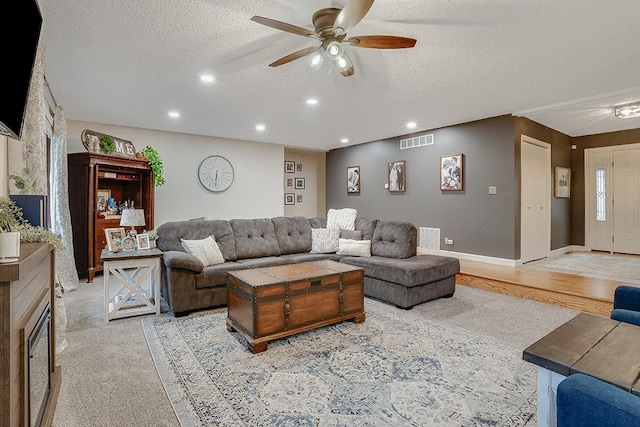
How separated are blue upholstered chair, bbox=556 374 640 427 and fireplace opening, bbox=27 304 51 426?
1.84 metres

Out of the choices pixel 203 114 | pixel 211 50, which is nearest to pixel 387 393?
pixel 211 50

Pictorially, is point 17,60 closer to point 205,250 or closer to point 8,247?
point 8,247

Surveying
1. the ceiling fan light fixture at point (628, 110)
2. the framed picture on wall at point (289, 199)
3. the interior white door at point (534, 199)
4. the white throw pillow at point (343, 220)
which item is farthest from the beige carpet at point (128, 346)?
the framed picture on wall at point (289, 199)

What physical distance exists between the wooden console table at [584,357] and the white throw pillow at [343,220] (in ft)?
11.5

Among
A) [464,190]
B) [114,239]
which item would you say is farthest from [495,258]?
[114,239]

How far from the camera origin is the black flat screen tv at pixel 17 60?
146cm

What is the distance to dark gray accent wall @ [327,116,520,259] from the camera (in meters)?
5.09

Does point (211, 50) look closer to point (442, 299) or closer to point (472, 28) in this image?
point (472, 28)

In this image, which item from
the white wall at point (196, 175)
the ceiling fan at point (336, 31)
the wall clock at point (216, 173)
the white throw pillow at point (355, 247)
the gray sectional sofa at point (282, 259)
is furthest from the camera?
the wall clock at point (216, 173)

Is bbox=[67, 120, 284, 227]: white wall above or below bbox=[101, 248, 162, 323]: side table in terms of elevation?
above

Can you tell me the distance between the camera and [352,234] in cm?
458

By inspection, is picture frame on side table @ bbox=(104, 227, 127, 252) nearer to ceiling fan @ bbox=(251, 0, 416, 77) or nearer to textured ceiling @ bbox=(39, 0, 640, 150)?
textured ceiling @ bbox=(39, 0, 640, 150)

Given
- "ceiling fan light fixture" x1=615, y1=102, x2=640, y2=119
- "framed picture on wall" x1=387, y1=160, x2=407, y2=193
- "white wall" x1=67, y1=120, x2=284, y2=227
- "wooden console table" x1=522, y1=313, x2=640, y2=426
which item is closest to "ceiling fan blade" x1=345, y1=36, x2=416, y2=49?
"wooden console table" x1=522, y1=313, x2=640, y2=426

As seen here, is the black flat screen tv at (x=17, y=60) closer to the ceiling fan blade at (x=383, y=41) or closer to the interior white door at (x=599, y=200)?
the ceiling fan blade at (x=383, y=41)
